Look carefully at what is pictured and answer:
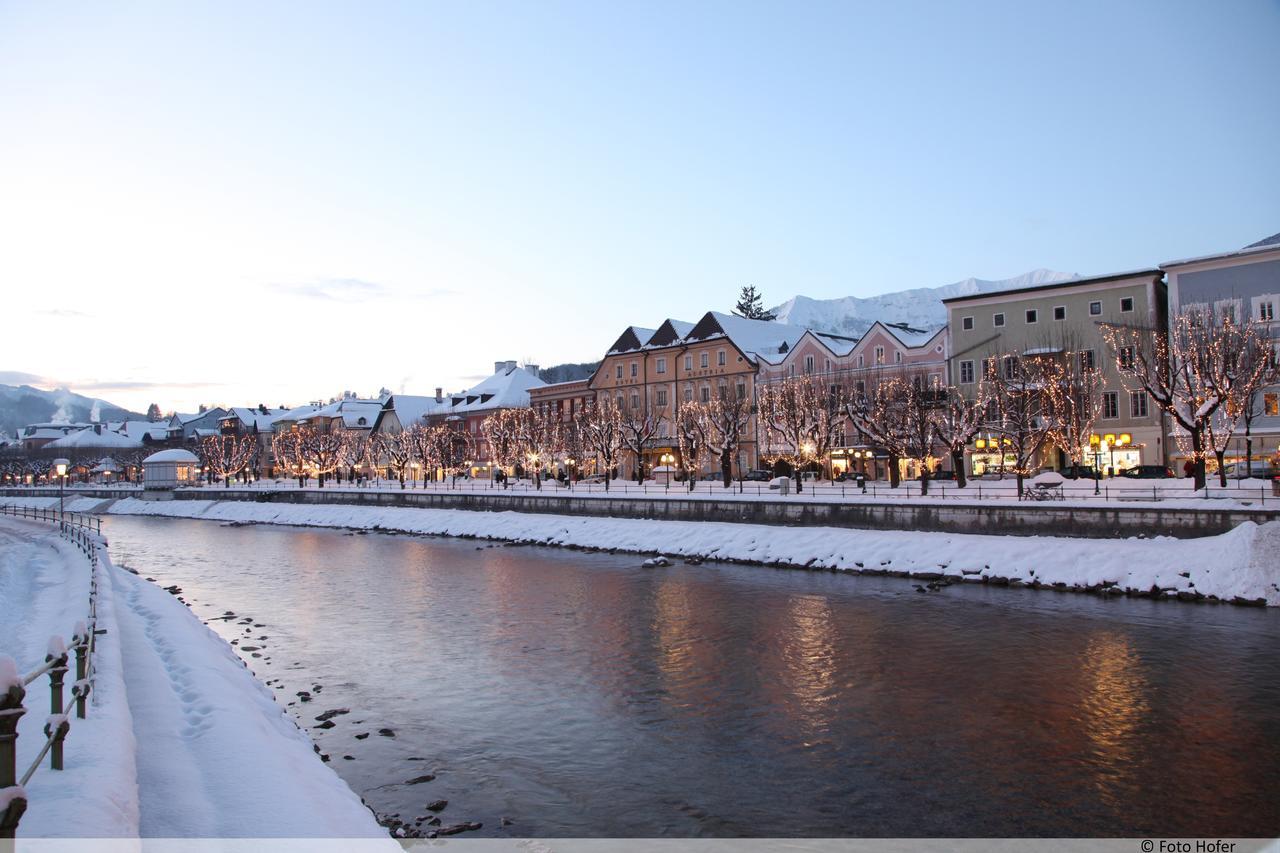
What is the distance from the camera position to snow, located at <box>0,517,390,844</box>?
25.2ft

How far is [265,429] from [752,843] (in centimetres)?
14914

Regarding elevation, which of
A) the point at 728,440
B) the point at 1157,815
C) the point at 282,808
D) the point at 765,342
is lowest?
the point at 1157,815

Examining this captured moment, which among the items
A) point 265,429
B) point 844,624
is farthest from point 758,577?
point 265,429

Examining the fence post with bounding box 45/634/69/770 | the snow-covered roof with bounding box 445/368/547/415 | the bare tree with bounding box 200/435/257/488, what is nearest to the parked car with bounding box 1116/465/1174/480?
the fence post with bounding box 45/634/69/770

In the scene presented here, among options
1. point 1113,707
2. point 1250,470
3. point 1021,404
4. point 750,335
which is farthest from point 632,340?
point 1113,707

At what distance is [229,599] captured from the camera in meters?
30.8

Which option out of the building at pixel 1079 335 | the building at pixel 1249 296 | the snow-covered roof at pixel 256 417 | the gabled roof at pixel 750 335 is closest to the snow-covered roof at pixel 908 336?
the building at pixel 1079 335

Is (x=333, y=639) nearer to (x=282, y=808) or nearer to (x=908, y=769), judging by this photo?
(x=282, y=808)

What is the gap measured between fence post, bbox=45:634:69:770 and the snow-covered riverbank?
29144mm

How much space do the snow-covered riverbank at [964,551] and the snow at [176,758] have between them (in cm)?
2430

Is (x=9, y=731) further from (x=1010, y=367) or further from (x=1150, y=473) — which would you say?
(x=1010, y=367)

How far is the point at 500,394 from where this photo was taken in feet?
330

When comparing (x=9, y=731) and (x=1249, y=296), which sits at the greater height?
(x=1249, y=296)

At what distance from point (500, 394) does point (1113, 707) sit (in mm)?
88720
